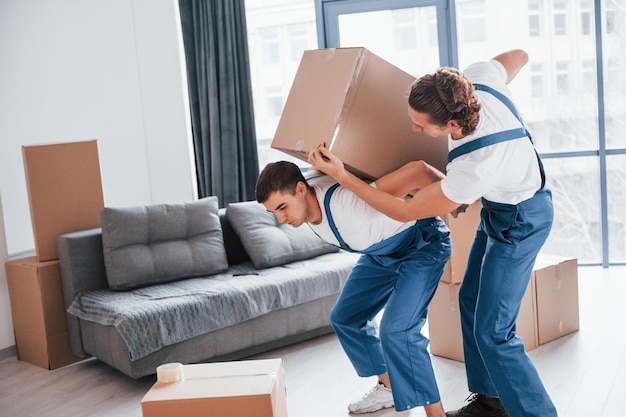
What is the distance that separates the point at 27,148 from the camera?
3.67 metres

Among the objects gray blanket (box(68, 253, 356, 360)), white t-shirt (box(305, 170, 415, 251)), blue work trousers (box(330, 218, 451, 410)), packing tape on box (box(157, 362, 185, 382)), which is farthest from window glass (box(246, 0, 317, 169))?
packing tape on box (box(157, 362, 185, 382))

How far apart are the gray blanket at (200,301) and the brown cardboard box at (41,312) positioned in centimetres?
13

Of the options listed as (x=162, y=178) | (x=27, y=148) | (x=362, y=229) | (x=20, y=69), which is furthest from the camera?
(x=162, y=178)

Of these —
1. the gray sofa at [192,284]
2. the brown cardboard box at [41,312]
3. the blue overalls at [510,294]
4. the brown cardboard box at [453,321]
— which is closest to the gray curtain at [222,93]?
the gray sofa at [192,284]

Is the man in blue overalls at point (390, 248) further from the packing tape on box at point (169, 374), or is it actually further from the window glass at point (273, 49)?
the window glass at point (273, 49)

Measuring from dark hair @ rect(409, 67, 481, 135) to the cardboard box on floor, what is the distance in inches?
58.3

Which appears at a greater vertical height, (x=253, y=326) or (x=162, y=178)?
(x=162, y=178)

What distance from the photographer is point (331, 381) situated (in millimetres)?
3223

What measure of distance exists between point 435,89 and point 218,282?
→ 6.74 feet

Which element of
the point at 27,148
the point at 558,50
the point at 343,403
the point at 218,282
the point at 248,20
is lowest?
the point at 343,403

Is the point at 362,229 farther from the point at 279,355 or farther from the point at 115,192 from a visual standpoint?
the point at 115,192

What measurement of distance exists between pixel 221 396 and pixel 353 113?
3.12ft

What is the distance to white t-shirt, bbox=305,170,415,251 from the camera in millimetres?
2330

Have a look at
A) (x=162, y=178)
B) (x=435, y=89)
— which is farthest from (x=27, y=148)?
(x=435, y=89)
